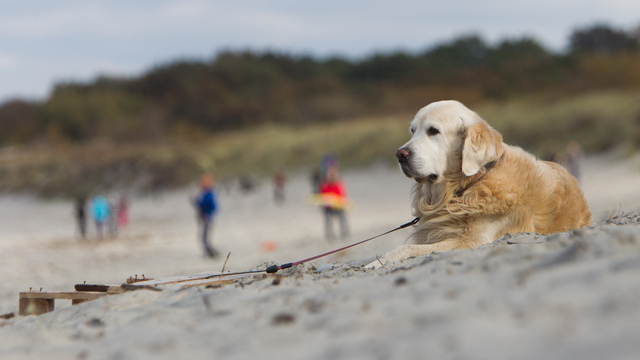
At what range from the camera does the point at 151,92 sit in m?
62.1

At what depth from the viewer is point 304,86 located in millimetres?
54688

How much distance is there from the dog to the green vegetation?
18883mm

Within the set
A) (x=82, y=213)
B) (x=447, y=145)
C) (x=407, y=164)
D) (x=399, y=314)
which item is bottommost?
(x=399, y=314)

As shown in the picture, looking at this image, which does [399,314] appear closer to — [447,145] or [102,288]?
[447,145]

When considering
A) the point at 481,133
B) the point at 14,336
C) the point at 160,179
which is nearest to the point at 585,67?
the point at 160,179

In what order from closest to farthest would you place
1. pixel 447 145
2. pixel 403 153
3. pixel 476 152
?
pixel 476 152
pixel 403 153
pixel 447 145

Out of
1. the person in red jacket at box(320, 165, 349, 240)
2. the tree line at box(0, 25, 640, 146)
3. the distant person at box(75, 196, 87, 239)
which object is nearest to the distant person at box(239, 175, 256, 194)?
the distant person at box(75, 196, 87, 239)

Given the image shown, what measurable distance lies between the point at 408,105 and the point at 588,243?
1486 inches

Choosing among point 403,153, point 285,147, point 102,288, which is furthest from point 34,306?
point 285,147

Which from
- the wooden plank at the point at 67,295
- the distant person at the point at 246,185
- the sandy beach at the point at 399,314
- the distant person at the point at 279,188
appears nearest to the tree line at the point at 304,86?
the distant person at the point at 246,185

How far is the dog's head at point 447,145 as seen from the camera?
424 centimetres

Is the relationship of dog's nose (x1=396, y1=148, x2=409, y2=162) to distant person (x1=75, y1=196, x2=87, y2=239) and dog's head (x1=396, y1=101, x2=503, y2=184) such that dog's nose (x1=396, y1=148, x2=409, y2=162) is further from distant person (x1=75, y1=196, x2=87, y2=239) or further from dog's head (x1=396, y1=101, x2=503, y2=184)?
distant person (x1=75, y1=196, x2=87, y2=239)

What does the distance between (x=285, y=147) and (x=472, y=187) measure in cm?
2726

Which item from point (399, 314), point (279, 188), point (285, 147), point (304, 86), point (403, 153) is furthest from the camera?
point (304, 86)
